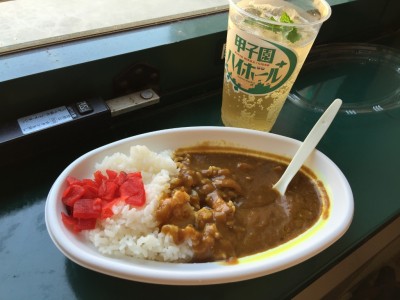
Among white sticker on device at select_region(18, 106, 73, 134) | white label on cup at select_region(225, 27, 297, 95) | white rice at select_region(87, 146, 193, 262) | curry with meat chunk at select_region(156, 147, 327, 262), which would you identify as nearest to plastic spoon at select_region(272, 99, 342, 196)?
curry with meat chunk at select_region(156, 147, 327, 262)

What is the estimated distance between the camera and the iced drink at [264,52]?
32.4 inches

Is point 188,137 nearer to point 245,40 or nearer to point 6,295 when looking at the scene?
point 245,40

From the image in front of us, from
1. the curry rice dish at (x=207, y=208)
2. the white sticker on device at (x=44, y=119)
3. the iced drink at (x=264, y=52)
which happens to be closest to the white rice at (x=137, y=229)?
the curry rice dish at (x=207, y=208)

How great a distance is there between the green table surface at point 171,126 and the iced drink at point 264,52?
5.7 inches

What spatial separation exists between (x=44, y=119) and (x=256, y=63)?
1.61 ft

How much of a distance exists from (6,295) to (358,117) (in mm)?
995

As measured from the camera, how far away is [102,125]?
0.96 metres

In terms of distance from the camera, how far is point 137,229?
28.5 inches

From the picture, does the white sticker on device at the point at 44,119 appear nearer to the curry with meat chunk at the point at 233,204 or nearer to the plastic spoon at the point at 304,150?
the curry with meat chunk at the point at 233,204


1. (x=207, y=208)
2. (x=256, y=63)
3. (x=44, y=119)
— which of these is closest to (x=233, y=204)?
(x=207, y=208)

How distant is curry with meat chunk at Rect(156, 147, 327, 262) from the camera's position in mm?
729

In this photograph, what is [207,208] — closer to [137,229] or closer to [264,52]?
[137,229]

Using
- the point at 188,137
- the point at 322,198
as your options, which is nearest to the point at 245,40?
the point at 188,137

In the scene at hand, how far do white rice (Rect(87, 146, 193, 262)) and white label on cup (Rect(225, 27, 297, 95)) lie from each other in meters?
0.28
